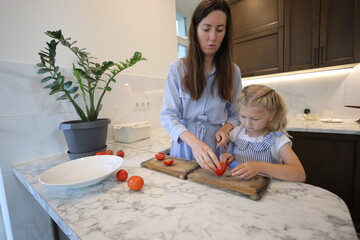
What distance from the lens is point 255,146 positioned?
0.87 meters

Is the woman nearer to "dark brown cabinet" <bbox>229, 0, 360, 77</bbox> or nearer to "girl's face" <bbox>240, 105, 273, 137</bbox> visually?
"girl's face" <bbox>240, 105, 273, 137</bbox>

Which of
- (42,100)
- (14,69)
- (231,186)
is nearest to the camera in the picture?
(231,186)

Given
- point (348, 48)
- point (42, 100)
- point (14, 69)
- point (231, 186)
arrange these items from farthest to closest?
point (348, 48) < point (42, 100) < point (14, 69) < point (231, 186)

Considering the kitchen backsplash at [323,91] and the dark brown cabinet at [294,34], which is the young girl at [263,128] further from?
the kitchen backsplash at [323,91]

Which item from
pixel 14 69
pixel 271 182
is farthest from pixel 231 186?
pixel 14 69

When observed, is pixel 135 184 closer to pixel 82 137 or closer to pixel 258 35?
pixel 82 137

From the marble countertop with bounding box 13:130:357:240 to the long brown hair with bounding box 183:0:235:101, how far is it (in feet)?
1.59

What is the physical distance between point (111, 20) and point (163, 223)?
1489 mm

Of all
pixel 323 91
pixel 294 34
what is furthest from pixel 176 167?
pixel 323 91

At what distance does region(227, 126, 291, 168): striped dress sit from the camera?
2.68ft

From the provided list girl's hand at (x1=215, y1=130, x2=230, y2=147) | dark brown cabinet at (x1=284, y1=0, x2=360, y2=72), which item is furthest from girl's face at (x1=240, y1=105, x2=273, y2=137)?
dark brown cabinet at (x1=284, y1=0, x2=360, y2=72)

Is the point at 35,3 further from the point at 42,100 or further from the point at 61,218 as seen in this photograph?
the point at 61,218

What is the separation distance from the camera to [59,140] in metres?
1.08

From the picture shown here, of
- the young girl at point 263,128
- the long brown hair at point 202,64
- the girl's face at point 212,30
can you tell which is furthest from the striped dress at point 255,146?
the girl's face at point 212,30
